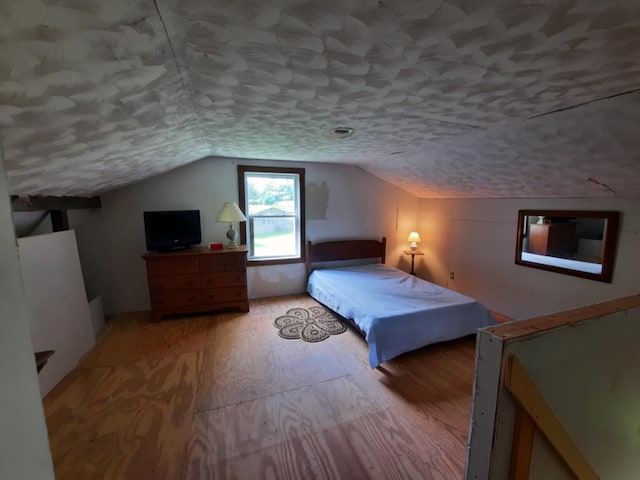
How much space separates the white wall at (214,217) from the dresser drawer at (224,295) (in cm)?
51

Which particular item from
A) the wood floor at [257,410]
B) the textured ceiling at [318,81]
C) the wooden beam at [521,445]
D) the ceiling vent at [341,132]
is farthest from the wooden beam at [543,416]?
the ceiling vent at [341,132]

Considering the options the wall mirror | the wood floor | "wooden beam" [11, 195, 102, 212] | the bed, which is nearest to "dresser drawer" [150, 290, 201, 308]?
the wood floor

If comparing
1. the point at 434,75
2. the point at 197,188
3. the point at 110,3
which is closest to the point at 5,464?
the point at 110,3

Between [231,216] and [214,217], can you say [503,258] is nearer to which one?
[231,216]

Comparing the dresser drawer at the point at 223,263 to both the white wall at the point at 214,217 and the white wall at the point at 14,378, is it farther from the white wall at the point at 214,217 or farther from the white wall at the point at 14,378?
the white wall at the point at 14,378

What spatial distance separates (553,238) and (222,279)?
12.8 ft

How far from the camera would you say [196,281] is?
3.48m

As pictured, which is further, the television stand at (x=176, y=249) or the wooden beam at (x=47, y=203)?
the television stand at (x=176, y=249)

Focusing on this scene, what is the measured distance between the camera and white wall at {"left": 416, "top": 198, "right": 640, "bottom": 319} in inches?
103

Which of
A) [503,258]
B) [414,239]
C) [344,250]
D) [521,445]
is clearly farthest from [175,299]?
[503,258]

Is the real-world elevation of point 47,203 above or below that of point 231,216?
above

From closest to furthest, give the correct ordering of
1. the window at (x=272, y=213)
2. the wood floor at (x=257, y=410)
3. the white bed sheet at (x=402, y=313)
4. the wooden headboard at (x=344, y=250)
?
1. the wood floor at (x=257, y=410)
2. the white bed sheet at (x=402, y=313)
3. the window at (x=272, y=213)
4. the wooden headboard at (x=344, y=250)

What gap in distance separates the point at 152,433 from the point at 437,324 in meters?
2.42

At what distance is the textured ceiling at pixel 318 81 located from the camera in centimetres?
97
